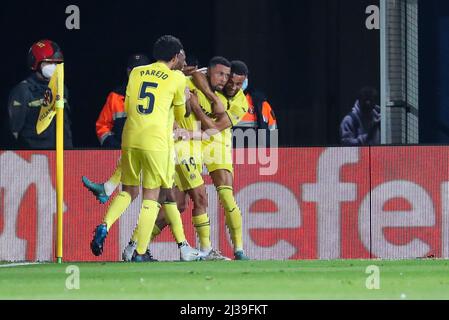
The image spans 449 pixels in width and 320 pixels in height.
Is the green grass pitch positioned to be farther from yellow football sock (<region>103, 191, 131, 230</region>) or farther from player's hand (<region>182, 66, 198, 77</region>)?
player's hand (<region>182, 66, 198, 77</region>)

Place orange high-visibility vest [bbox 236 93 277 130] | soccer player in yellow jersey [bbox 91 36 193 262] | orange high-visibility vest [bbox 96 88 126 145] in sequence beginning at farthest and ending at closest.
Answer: orange high-visibility vest [bbox 96 88 126 145] < orange high-visibility vest [bbox 236 93 277 130] < soccer player in yellow jersey [bbox 91 36 193 262]

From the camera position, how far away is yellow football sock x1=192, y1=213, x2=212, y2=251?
17.4 metres

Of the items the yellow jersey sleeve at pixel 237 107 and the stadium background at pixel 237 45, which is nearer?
the yellow jersey sleeve at pixel 237 107

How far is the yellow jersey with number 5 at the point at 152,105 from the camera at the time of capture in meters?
16.2

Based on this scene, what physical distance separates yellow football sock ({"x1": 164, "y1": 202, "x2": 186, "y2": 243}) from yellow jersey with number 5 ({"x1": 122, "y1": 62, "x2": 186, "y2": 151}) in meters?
0.64

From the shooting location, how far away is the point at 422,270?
583 inches

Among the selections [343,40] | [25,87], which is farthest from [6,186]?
[343,40]

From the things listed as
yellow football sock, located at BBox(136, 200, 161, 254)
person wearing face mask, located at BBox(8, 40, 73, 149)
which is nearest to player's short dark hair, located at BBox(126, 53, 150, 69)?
person wearing face mask, located at BBox(8, 40, 73, 149)

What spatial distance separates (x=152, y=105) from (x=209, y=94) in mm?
1685

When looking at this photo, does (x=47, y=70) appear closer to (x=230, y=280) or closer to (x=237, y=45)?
(x=237, y=45)

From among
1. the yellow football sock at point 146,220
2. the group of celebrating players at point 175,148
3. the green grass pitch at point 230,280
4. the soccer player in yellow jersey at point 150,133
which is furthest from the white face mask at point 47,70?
the green grass pitch at point 230,280

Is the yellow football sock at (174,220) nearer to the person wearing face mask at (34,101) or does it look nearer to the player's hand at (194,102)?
the player's hand at (194,102)

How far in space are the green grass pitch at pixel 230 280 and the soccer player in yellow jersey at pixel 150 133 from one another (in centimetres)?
53

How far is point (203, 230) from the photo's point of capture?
1738cm
